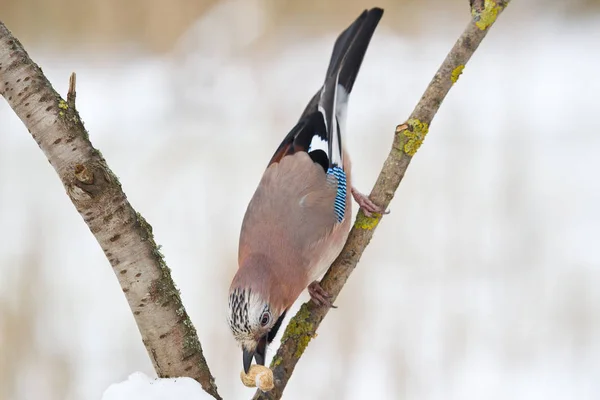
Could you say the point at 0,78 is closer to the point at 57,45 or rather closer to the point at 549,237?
the point at 549,237

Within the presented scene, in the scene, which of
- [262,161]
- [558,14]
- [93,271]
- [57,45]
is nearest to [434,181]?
[262,161]

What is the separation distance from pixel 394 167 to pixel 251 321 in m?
0.60

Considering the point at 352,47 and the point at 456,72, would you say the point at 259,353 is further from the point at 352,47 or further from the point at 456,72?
the point at 352,47

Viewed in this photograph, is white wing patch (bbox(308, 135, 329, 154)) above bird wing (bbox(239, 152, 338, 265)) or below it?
above

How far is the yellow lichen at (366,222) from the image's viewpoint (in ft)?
6.30

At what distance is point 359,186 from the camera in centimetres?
379

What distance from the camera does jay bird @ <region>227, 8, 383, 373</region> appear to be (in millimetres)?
2086

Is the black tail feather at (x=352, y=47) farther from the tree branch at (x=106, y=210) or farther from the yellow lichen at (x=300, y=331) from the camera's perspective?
the tree branch at (x=106, y=210)

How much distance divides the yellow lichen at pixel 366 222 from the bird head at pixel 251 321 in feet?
1.24

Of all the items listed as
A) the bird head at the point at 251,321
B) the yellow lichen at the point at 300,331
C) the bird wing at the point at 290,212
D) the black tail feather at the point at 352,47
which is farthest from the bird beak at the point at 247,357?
the black tail feather at the point at 352,47

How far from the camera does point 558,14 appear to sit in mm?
4496

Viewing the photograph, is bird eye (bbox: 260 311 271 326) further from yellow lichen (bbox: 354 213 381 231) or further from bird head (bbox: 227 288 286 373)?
yellow lichen (bbox: 354 213 381 231)

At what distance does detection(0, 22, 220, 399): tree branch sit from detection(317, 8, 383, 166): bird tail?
3.77 ft

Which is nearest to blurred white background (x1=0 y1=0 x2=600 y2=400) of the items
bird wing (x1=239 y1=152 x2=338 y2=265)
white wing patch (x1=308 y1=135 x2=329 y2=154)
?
bird wing (x1=239 y1=152 x2=338 y2=265)
